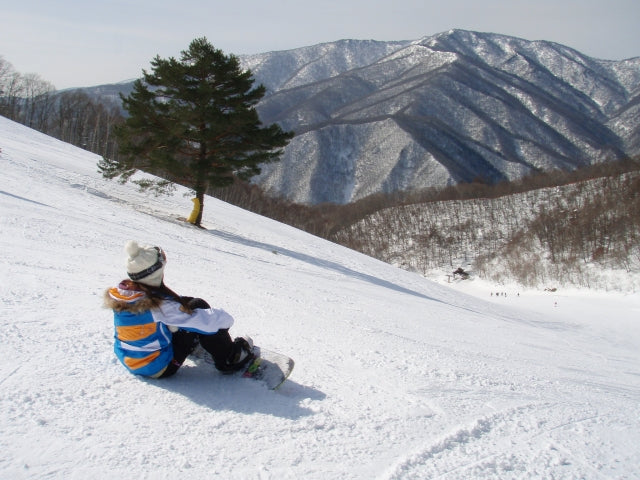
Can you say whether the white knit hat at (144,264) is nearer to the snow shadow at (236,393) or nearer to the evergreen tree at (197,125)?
the snow shadow at (236,393)

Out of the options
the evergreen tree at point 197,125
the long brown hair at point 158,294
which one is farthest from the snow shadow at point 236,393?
the evergreen tree at point 197,125

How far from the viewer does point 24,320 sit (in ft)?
14.0

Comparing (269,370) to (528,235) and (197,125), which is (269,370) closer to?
(197,125)

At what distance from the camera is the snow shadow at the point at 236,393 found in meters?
3.43

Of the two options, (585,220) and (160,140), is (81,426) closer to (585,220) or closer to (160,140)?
(160,140)

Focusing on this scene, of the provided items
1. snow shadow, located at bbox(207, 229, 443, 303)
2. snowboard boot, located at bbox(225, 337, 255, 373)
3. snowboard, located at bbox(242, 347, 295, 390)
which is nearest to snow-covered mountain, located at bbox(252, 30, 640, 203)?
snow shadow, located at bbox(207, 229, 443, 303)

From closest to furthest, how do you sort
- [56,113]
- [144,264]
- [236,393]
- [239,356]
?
[144,264] < [236,393] < [239,356] < [56,113]

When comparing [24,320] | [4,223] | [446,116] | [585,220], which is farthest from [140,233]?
[446,116]

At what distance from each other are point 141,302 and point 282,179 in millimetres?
148872

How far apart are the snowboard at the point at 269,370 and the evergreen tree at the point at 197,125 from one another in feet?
47.2

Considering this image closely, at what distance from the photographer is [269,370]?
12.6 ft

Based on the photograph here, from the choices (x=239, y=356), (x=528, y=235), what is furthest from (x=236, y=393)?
(x=528, y=235)

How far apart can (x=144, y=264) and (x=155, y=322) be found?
44 cm

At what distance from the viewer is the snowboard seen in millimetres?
3752
